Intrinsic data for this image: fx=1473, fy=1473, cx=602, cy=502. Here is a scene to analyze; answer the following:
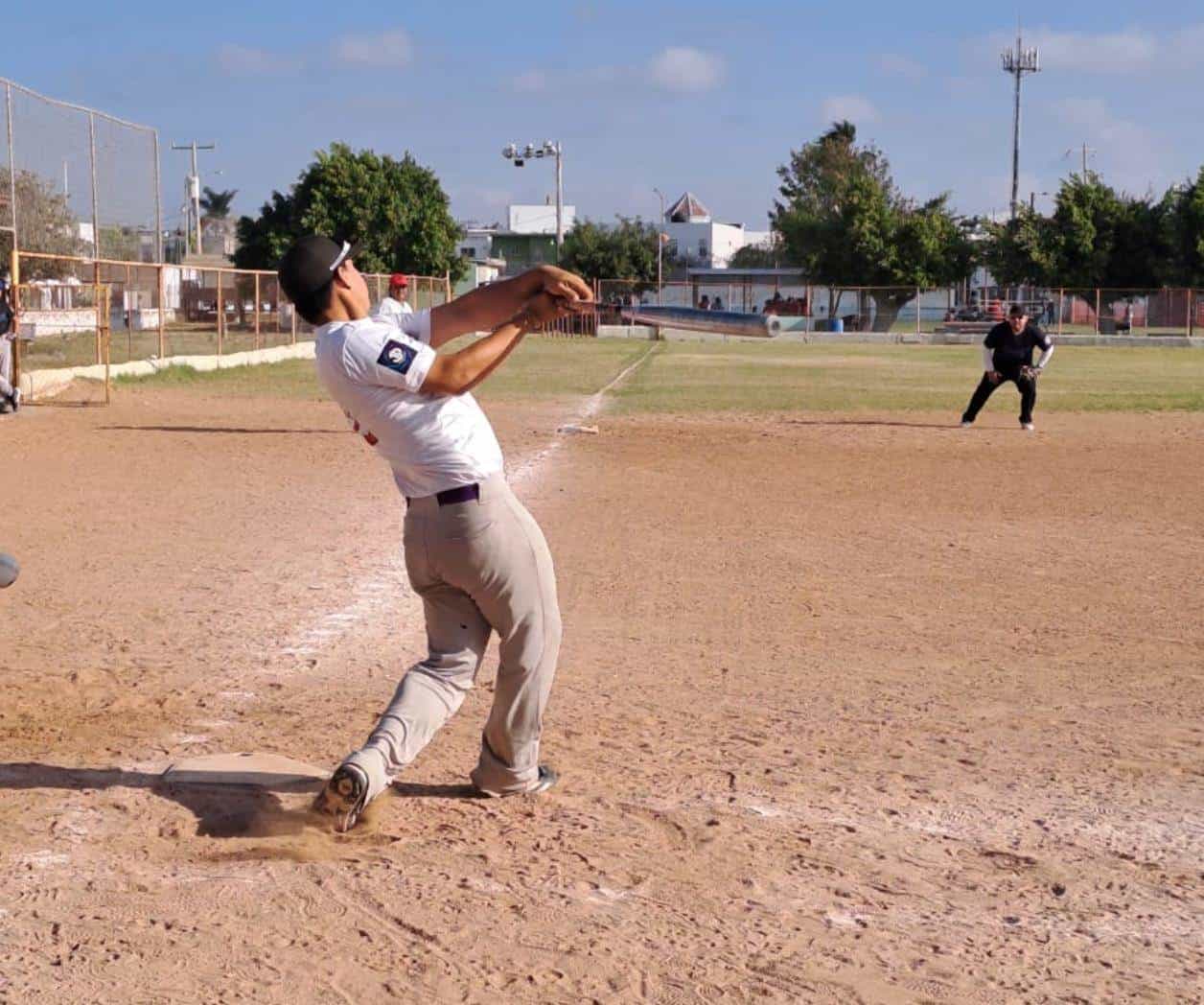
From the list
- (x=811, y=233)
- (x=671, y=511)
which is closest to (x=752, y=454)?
(x=671, y=511)

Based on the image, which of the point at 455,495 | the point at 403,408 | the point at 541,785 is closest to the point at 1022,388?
the point at 541,785

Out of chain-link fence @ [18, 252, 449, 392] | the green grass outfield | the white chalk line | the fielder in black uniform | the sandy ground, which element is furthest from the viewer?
chain-link fence @ [18, 252, 449, 392]

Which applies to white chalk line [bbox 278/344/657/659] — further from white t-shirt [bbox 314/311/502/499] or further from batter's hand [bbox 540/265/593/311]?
batter's hand [bbox 540/265/593/311]

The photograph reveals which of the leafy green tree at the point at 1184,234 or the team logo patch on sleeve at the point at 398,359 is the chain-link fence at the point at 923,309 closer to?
the leafy green tree at the point at 1184,234

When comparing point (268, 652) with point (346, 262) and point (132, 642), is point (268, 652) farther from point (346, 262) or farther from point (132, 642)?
point (346, 262)

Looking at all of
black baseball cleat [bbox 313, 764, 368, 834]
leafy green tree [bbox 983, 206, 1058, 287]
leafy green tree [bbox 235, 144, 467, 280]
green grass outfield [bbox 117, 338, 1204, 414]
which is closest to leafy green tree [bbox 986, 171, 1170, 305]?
leafy green tree [bbox 983, 206, 1058, 287]

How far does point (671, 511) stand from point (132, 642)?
5833mm

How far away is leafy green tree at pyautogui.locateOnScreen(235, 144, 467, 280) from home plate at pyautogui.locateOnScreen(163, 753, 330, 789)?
57986 mm

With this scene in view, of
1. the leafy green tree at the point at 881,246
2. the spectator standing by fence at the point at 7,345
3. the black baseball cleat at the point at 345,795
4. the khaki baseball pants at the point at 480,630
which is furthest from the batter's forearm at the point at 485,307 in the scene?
the leafy green tree at the point at 881,246

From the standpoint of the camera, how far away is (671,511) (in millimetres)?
12547

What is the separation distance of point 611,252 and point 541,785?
269 feet

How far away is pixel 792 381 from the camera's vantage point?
105 feet

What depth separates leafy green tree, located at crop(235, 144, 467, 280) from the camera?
208 ft

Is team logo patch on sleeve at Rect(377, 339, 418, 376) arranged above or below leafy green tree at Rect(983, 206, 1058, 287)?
below
